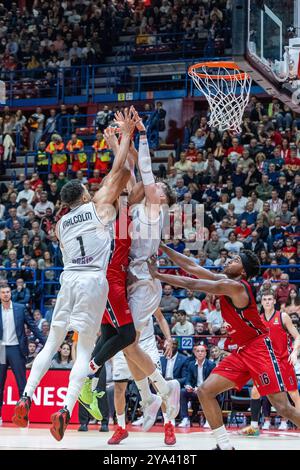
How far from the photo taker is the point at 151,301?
8.80 m

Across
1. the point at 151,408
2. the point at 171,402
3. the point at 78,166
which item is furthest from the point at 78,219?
the point at 78,166

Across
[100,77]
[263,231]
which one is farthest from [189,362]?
[100,77]

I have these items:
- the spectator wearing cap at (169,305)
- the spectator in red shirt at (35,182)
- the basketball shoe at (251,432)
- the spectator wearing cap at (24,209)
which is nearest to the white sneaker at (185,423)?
the basketball shoe at (251,432)

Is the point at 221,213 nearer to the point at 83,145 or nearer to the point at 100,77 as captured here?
the point at 83,145

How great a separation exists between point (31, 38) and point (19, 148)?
446cm

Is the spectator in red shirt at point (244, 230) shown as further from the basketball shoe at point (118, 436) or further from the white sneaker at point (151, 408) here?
the basketball shoe at point (118, 436)

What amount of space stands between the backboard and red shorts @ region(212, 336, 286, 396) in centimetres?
423

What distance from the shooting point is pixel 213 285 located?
8031 mm

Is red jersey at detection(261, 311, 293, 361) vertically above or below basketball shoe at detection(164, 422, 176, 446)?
above

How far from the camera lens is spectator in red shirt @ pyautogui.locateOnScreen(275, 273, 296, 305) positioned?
50.3 ft

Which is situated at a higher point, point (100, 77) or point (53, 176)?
point (100, 77)

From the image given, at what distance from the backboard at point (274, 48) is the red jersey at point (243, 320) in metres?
3.88

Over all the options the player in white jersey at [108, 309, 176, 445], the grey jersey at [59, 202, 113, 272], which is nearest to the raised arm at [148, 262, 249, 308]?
the grey jersey at [59, 202, 113, 272]

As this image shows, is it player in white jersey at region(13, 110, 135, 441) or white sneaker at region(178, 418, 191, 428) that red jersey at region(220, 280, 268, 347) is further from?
white sneaker at region(178, 418, 191, 428)
